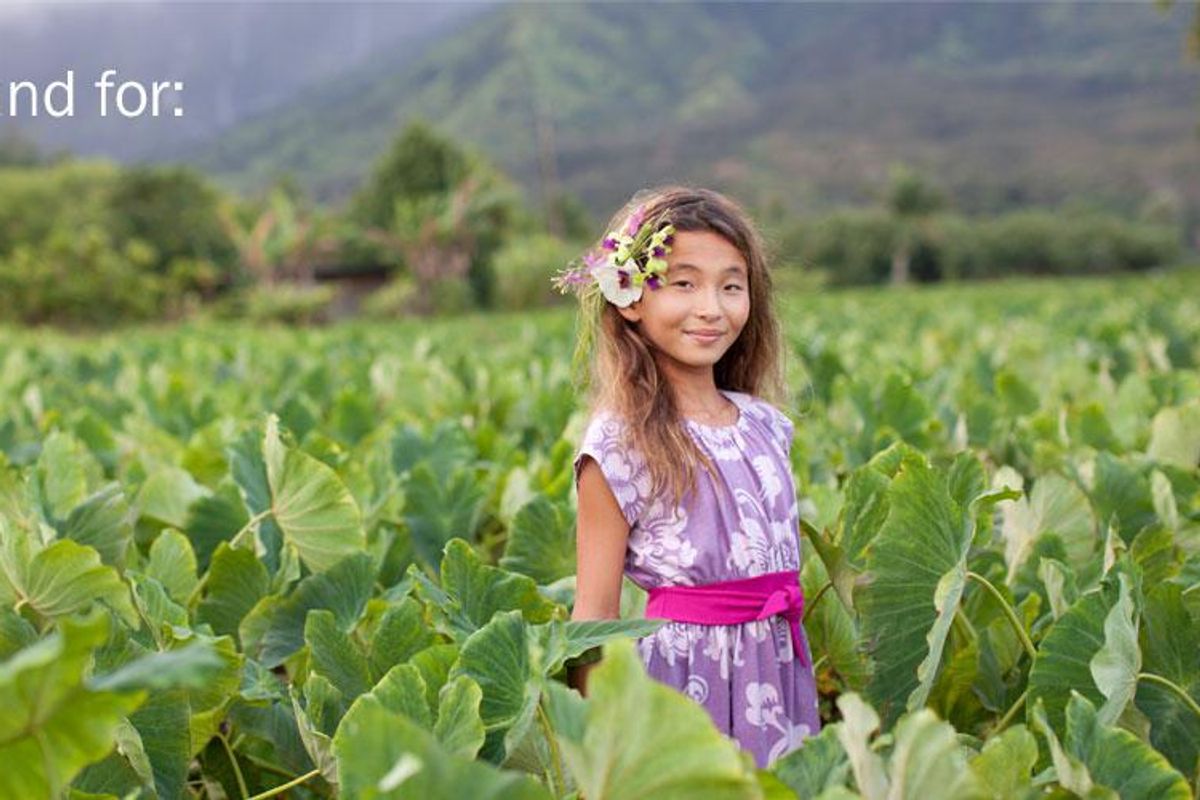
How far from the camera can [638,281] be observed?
1630 mm

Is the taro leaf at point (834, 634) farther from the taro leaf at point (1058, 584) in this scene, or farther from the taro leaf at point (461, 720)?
the taro leaf at point (461, 720)

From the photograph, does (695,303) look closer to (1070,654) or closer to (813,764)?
(1070,654)

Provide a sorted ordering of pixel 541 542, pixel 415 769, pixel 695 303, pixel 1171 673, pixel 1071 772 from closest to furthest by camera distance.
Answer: pixel 415 769 → pixel 1071 772 → pixel 1171 673 → pixel 695 303 → pixel 541 542

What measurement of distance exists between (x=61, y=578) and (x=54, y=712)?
1.93ft

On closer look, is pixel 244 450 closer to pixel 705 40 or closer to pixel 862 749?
pixel 862 749

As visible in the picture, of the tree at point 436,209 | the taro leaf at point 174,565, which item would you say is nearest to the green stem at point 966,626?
the taro leaf at point 174,565

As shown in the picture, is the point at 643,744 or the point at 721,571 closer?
the point at 643,744

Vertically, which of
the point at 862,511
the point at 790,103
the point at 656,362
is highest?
the point at 790,103

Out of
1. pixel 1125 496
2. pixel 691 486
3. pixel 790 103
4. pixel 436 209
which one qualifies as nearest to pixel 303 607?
pixel 691 486

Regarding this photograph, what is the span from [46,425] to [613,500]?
2310mm

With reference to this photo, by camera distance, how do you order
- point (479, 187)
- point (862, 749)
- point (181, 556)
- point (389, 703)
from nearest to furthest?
→ point (862, 749), point (389, 703), point (181, 556), point (479, 187)

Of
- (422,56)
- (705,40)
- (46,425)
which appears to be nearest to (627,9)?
(705,40)

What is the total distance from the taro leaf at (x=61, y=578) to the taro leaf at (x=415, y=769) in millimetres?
611

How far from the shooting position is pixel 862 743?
91 cm
